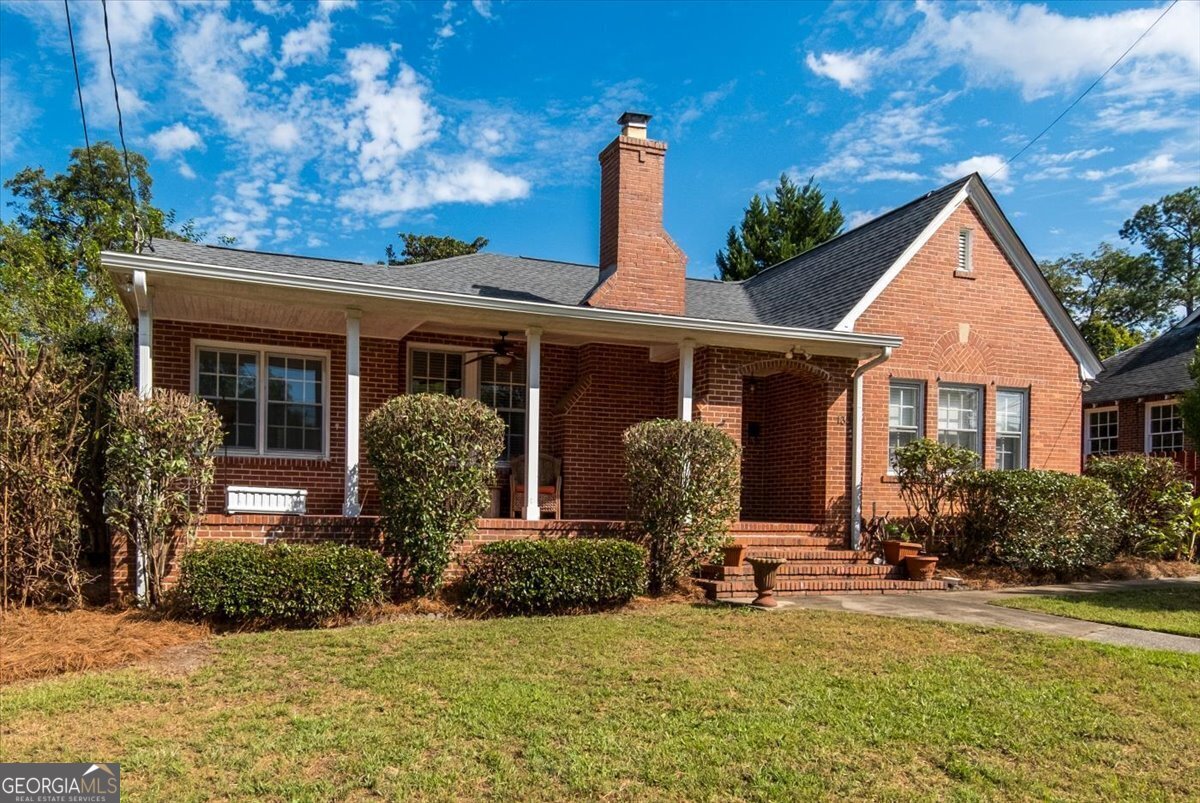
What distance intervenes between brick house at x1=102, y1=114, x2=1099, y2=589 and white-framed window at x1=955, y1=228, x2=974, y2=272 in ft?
0.09

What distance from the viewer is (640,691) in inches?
219

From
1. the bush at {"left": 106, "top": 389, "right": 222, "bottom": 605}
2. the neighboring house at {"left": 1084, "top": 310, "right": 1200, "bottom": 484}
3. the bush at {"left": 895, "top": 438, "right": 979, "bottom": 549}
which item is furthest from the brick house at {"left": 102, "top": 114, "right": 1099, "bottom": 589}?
the neighboring house at {"left": 1084, "top": 310, "right": 1200, "bottom": 484}

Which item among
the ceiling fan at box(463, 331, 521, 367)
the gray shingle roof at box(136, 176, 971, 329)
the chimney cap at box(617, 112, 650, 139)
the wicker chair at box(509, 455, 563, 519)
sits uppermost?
the chimney cap at box(617, 112, 650, 139)

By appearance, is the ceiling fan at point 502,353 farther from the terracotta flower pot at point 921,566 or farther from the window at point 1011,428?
the window at point 1011,428

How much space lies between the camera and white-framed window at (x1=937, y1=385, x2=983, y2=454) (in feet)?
43.4

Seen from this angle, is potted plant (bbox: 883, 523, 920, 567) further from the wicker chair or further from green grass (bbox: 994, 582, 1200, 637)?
the wicker chair

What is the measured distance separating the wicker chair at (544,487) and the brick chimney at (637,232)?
8.60 ft

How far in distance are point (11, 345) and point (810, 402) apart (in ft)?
32.5

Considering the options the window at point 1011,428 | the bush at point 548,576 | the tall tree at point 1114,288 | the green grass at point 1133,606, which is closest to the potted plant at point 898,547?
the green grass at point 1133,606

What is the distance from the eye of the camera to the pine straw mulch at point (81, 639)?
5906mm

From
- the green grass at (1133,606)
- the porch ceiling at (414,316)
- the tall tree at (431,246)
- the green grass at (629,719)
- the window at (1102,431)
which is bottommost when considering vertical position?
the green grass at (1133,606)

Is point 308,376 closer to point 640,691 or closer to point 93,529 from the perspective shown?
point 93,529

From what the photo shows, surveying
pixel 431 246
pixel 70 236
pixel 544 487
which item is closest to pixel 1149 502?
pixel 544 487

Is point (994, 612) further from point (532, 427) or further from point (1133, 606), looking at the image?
point (532, 427)
